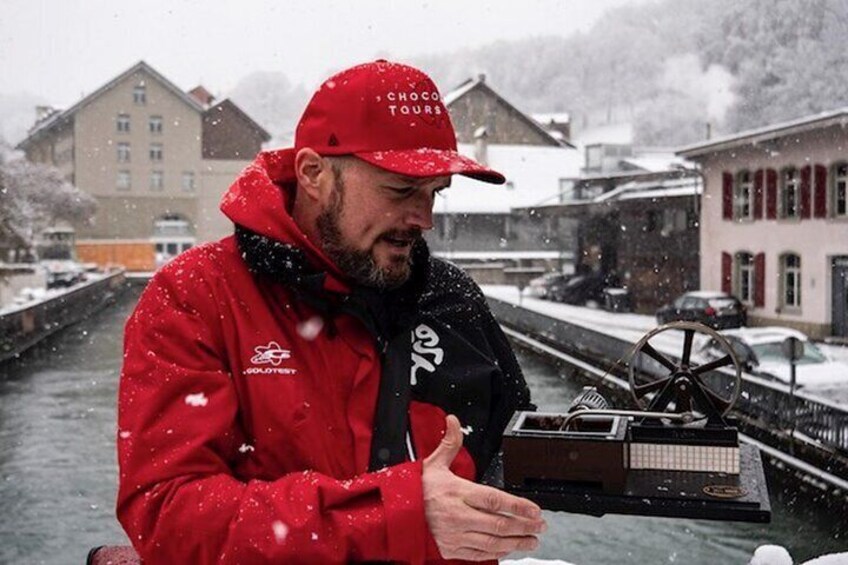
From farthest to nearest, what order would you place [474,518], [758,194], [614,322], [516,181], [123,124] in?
[123,124] < [516,181] < [614,322] < [758,194] < [474,518]

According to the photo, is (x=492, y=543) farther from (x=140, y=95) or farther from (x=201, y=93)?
(x=201, y=93)

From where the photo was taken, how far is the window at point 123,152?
43.5m

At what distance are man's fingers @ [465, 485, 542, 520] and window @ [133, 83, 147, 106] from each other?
→ 4598 cm

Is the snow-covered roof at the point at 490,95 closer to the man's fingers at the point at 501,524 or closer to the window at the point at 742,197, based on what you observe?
the window at the point at 742,197

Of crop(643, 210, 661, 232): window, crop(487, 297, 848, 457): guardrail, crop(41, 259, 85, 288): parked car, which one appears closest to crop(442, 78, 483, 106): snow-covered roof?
crop(41, 259, 85, 288): parked car

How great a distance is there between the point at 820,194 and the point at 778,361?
23.4ft

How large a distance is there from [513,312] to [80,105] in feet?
96.2

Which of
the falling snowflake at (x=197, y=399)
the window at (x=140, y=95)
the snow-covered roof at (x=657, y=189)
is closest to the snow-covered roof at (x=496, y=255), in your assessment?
the snow-covered roof at (x=657, y=189)

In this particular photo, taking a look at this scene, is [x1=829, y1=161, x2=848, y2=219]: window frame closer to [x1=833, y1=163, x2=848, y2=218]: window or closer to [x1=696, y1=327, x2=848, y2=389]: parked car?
[x1=833, y1=163, x2=848, y2=218]: window

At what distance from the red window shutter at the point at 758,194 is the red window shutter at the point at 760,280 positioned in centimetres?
89

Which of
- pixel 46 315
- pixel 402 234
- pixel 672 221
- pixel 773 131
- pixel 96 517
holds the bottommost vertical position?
pixel 96 517

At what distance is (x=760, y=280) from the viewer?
739 inches

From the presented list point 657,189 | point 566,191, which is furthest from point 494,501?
point 566,191

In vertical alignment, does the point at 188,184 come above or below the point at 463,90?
below
